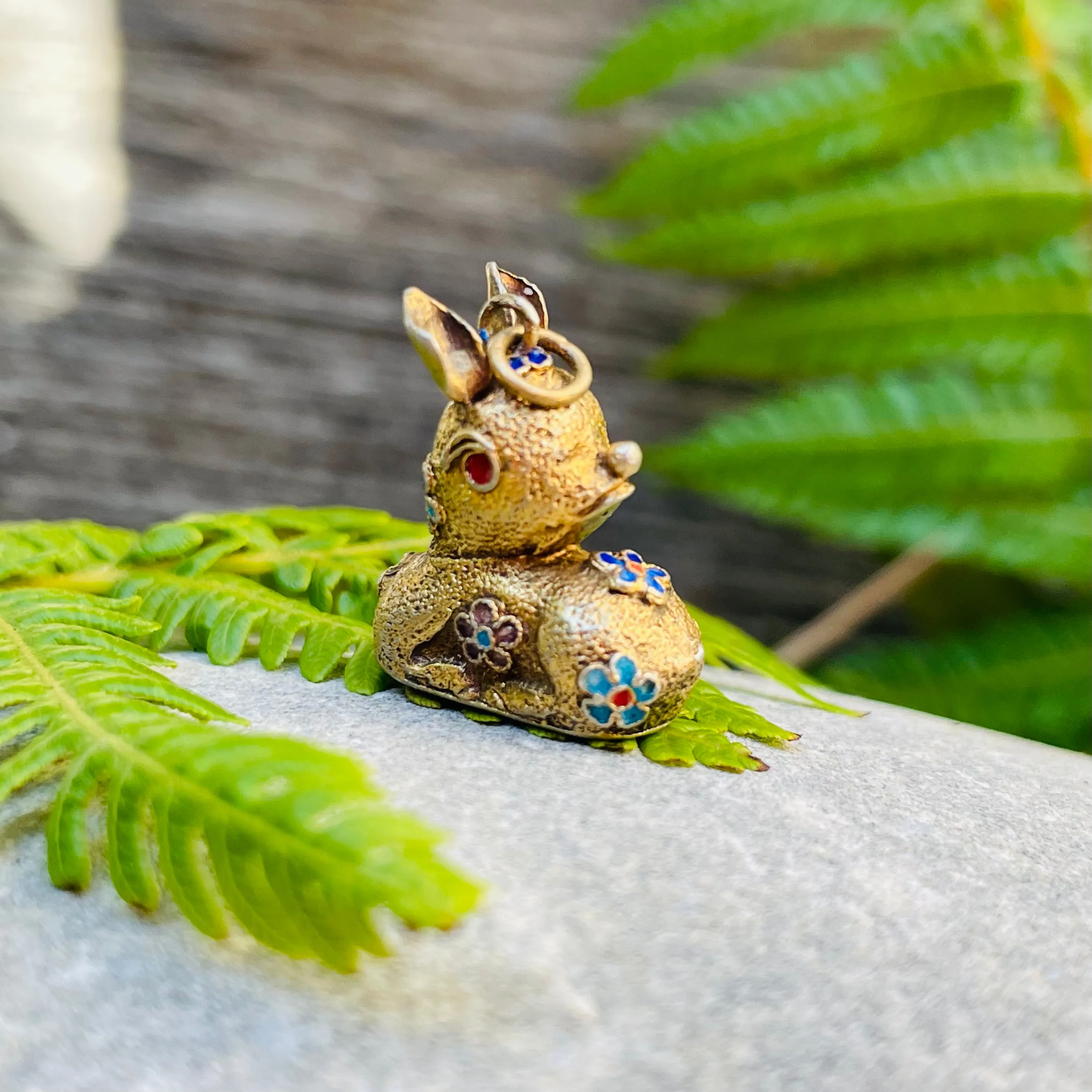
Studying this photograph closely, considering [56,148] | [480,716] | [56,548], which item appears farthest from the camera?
[56,148]

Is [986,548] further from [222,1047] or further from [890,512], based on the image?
[222,1047]

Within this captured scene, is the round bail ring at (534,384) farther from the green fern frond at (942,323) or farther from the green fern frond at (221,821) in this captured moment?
the green fern frond at (942,323)

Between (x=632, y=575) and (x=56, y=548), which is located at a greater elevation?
(x=632, y=575)

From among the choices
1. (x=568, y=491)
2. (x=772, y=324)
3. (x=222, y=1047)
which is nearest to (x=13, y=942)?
(x=222, y=1047)

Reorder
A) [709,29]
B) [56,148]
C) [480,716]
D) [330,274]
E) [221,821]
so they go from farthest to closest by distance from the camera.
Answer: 1. [330,274]
2. [56,148]
3. [709,29]
4. [480,716]
5. [221,821]

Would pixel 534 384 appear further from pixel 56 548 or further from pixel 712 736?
pixel 56 548

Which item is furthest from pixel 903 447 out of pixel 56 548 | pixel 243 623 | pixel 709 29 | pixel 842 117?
pixel 56 548
